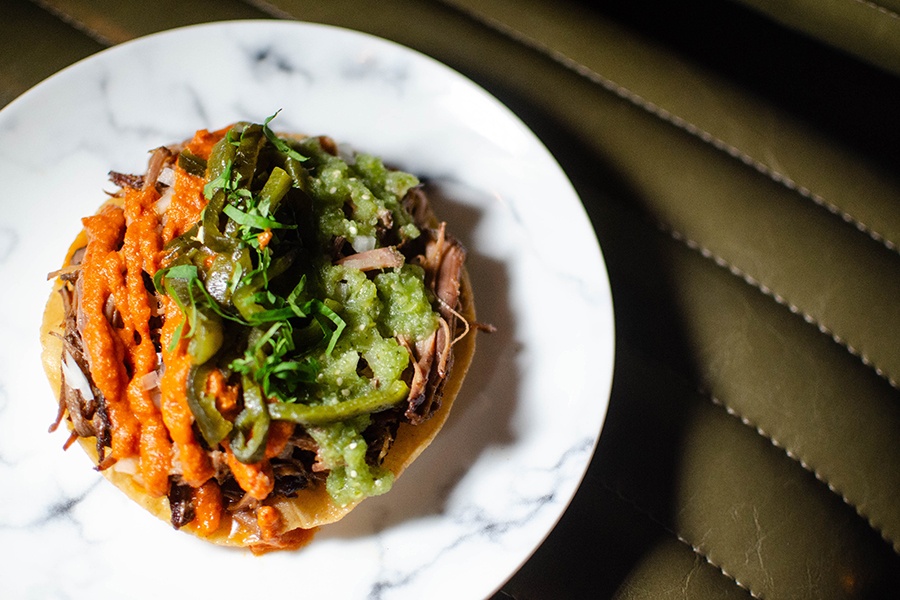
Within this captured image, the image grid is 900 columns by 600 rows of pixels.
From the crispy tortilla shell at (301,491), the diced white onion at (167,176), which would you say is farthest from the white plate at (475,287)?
the diced white onion at (167,176)

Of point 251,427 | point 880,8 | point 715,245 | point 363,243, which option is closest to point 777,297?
point 715,245

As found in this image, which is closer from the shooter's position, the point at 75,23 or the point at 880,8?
the point at 880,8

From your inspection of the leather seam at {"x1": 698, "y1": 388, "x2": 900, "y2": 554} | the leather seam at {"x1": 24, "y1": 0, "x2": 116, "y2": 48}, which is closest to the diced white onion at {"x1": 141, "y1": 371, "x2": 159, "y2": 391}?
the leather seam at {"x1": 24, "y1": 0, "x2": 116, "y2": 48}

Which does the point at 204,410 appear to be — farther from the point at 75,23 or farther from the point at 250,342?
the point at 75,23

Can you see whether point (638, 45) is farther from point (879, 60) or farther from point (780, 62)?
point (879, 60)

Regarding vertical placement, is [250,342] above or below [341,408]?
above

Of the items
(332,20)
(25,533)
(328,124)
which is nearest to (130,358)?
(25,533)

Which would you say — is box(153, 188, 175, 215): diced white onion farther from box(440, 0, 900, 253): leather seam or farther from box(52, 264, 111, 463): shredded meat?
box(440, 0, 900, 253): leather seam

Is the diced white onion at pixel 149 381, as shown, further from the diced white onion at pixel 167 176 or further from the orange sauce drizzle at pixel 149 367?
the diced white onion at pixel 167 176
